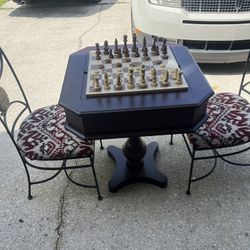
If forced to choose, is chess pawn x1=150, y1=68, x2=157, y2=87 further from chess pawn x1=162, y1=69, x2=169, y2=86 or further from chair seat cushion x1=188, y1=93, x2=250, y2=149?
chair seat cushion x1=188, y1=93, x2=250, y2=149

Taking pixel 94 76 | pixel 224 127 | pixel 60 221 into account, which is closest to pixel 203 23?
pixel 224 127

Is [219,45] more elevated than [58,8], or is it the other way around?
[219,45]

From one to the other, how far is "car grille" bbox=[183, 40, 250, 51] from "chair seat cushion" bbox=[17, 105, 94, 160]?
1.68 meters

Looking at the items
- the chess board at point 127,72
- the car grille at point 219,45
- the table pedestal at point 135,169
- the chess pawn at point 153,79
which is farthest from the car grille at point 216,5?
the chess pawn at point 153,79

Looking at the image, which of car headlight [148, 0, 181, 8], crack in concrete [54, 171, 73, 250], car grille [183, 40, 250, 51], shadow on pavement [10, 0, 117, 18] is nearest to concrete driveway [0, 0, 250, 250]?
crack in concrete [54, 171, 73, 250]

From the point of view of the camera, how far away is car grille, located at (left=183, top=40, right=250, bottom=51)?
2959 mm

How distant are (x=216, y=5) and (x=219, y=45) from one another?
38 centimetres

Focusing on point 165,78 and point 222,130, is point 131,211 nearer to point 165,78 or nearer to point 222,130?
point 222,130

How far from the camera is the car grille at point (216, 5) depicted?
9.26 ft

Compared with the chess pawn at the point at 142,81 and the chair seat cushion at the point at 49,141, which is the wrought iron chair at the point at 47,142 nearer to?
the chair seat cushion at the point at 49,141

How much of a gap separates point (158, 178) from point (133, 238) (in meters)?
0.45

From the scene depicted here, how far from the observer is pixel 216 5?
285 cm

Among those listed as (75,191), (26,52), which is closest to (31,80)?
(26,52)

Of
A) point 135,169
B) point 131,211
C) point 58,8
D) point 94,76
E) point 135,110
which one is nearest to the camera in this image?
point 135,110
